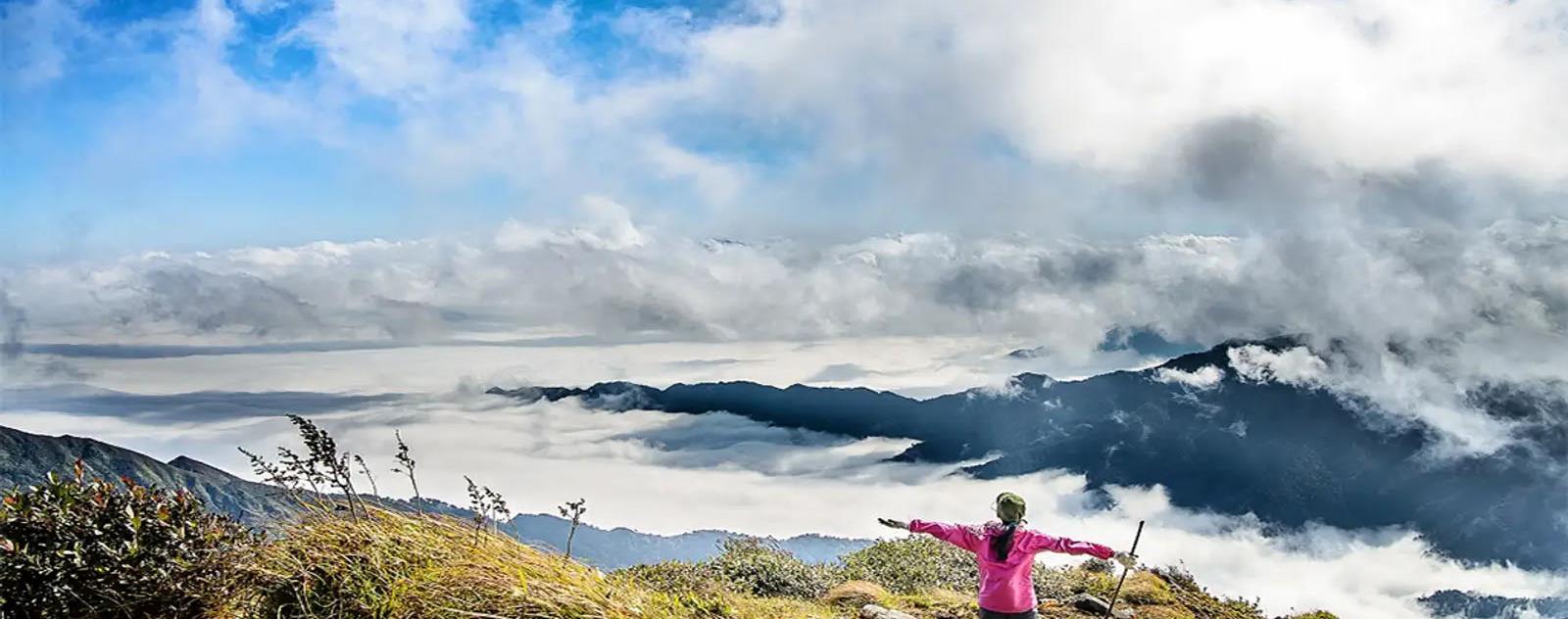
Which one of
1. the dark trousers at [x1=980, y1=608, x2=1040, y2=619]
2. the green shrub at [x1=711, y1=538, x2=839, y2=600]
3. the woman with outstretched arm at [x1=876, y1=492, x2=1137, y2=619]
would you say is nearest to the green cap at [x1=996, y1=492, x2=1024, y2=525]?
the woman with outstretched arm at [x1=876, y1=492, x2=1137, y2=619]

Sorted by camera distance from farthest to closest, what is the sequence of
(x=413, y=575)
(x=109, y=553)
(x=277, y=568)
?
(x=277, y=568) < (x=413, y=575) < (x=109, y=553)

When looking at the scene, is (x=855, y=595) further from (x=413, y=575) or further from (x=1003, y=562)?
(x=413, y=575)

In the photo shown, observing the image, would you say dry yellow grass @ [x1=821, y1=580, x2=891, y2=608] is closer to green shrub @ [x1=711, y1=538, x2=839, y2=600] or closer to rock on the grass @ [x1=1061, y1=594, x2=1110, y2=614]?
green shrub @ [x1=711, y1=538, x2=839, y2=600]

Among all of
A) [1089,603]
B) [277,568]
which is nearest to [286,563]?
[277,568]

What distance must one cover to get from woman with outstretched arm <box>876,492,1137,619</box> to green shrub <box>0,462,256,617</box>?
237 inches

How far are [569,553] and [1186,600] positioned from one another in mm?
10091

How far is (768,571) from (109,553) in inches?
380

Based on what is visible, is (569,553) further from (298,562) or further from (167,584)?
(167,584)

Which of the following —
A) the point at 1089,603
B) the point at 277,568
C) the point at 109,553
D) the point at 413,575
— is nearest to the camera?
the point at 109,553

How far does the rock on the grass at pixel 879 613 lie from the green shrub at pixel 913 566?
3306 millimetres

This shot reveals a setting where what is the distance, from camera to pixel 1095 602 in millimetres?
14320

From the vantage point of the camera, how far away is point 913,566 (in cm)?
1844

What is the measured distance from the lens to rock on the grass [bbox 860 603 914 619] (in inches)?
508

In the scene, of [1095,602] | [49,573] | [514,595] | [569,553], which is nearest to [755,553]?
[1095,602]
